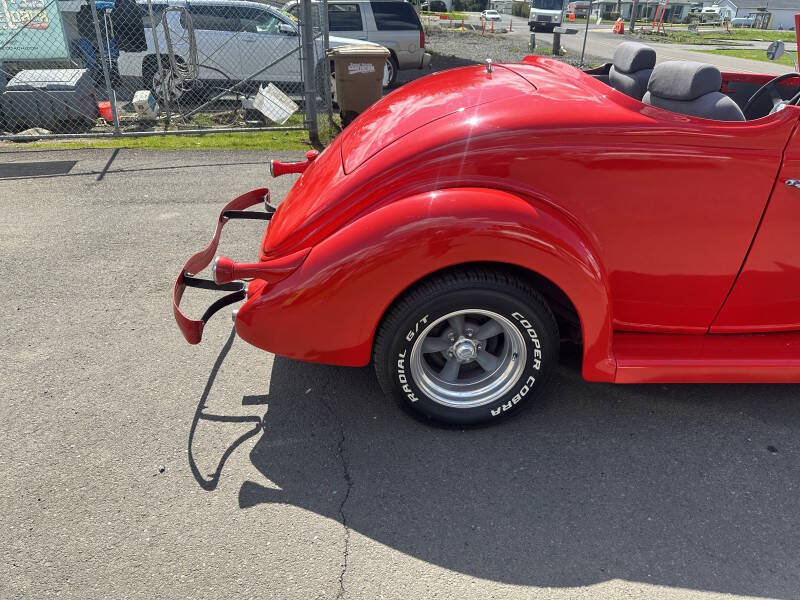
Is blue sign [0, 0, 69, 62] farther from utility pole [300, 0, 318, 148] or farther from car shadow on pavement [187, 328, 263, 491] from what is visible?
car shadow on pavement [187, 328, 263, 491]

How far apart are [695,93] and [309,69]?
5.57 meters

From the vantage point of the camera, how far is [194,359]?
11.4 feet

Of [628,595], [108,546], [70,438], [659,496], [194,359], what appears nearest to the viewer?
[628,595]

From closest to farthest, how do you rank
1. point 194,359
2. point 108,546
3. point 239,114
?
point 108,546 → point 194,359 → point 239,114

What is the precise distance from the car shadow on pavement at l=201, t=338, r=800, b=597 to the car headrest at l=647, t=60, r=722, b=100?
150 centimetres

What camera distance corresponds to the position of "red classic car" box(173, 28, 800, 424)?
2604 millimetres

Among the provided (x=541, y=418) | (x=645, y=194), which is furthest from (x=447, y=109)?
(x=541, y=418)

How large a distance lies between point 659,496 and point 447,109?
6.58 ft

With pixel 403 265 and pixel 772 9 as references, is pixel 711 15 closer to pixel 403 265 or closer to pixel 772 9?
pixel 772 9

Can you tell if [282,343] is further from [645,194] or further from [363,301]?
[645,194]

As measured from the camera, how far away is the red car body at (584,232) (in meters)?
2.58

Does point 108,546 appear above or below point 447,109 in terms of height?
below

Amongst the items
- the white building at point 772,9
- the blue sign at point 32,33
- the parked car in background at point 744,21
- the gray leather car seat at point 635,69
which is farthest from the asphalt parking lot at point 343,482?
the white building at point 772,9

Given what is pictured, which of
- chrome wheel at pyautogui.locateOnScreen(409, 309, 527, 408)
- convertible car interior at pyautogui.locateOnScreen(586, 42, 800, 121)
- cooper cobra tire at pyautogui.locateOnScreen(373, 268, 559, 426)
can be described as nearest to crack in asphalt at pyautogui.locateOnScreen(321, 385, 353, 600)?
cooper cobra tire at pyautogui.locateOnScreen(373, 268, 559, 426)
